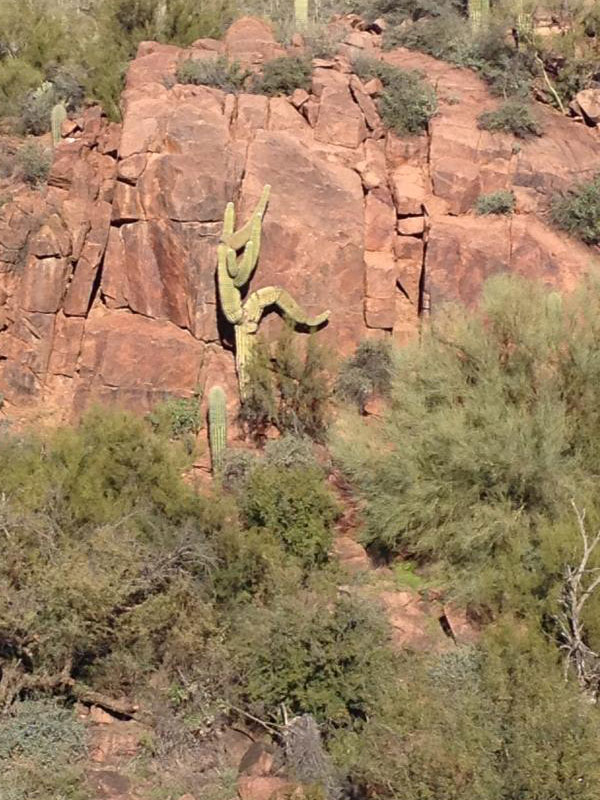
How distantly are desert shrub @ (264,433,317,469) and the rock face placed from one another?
5.65 feet

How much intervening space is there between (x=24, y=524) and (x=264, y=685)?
10.8 feet

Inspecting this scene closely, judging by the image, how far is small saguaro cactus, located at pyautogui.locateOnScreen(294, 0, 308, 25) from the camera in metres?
21.7

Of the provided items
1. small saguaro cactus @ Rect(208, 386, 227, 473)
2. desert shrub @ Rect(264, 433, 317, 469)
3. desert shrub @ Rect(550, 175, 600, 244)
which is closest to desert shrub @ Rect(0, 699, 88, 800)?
desert shrub @ Rect(264, 433, 317, 469)

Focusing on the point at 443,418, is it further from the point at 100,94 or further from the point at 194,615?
the point at 100,94

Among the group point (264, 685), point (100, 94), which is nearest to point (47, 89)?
point (100, 94)

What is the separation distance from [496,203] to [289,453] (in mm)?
6183

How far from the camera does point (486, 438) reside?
13.1 m

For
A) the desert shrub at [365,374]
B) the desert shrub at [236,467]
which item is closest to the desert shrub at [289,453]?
the desert shrub at [236,467]

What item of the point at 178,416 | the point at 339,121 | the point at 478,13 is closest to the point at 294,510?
the point at 178,416

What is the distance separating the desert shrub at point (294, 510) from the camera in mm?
13164

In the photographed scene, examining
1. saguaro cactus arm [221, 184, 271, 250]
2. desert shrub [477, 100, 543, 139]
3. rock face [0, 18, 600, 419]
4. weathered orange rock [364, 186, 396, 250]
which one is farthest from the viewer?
desert shrub [477, 100, 543, 139]

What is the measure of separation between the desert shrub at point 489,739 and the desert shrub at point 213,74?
12219 mm

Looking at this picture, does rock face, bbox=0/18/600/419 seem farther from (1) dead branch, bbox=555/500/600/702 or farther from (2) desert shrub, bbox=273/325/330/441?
(1) dead branch, bbox=555/500/600/702

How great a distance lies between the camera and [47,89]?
1958cm
